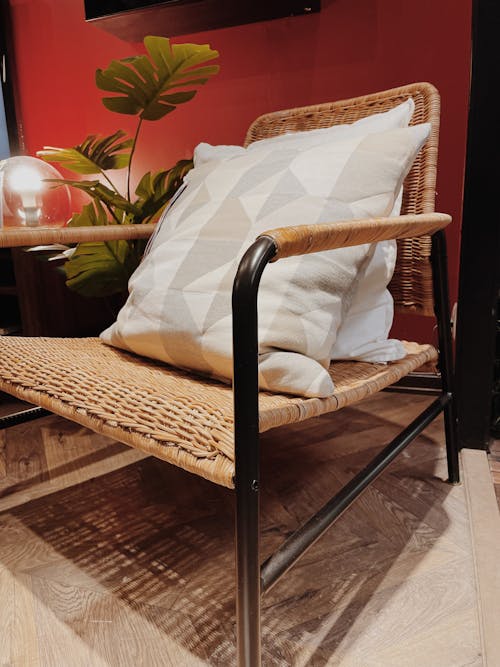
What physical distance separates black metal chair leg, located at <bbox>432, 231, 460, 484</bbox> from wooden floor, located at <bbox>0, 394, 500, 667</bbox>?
63mm

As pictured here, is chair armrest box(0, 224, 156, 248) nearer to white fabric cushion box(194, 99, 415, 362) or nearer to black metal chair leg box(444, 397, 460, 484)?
white fabric cushion box(194, 99, 415, 362)

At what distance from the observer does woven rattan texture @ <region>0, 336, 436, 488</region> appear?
1.83 ft

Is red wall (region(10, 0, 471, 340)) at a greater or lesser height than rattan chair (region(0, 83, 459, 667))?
greater

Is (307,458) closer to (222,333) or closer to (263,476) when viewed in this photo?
(263,476)

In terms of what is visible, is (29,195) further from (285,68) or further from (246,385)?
(246,385)

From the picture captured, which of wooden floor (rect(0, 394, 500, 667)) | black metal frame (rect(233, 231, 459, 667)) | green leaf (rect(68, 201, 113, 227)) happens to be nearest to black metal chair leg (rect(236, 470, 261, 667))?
black metal frame (rect(233, 231, 459, 667))

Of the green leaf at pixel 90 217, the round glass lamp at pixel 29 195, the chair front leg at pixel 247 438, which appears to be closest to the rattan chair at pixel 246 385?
the chair front leg at pixel 247 438

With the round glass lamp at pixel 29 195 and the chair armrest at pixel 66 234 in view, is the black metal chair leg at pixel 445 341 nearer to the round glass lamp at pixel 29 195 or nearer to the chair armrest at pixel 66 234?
the chair armrest at pixel 66 234

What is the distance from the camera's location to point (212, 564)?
874 mm

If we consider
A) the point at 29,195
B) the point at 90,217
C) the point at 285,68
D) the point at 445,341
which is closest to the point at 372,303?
the point at 445,341

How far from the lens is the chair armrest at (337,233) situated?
0.53 meters

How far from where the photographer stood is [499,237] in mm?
1086

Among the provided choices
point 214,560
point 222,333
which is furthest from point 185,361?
point 214,560

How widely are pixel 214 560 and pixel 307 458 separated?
0.39 metres
